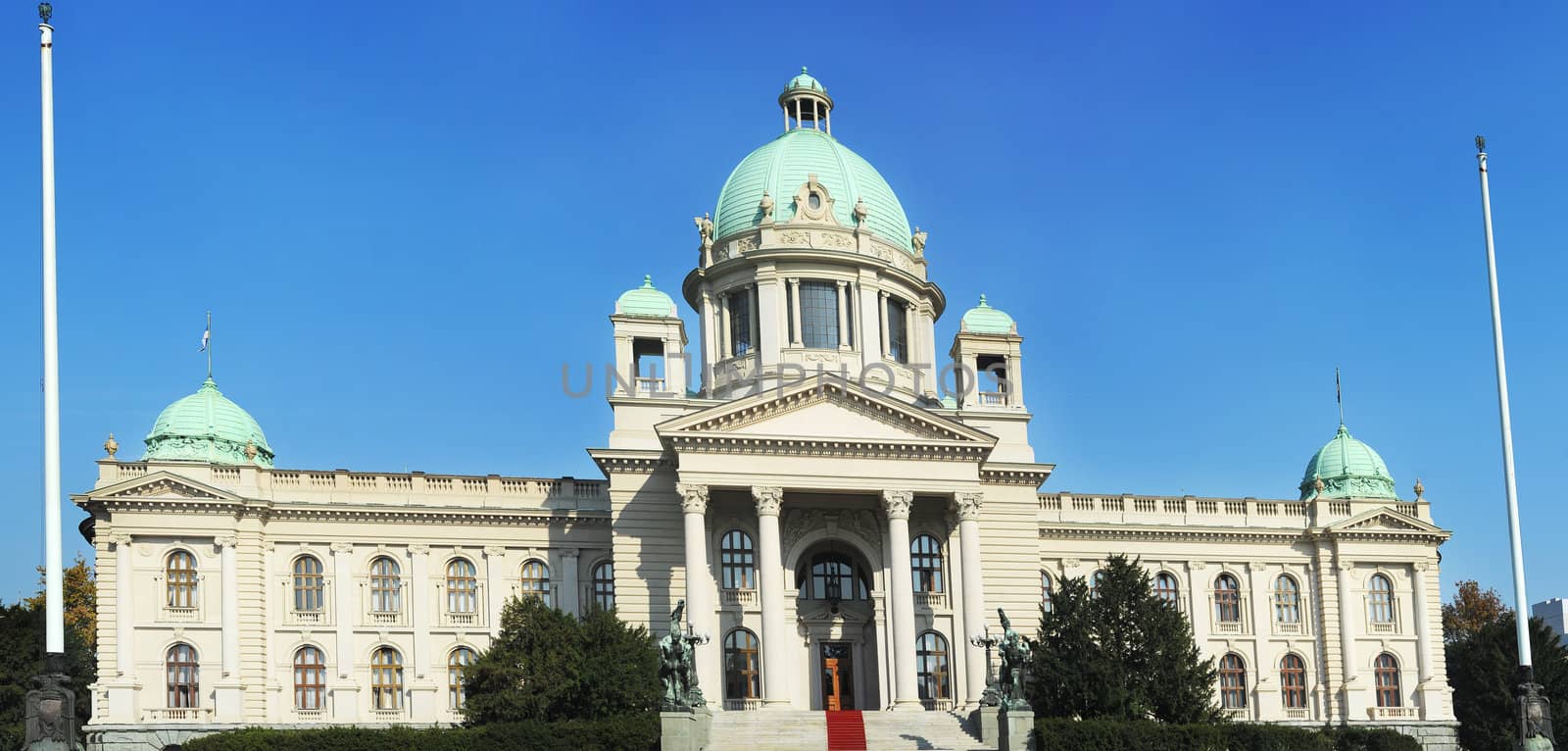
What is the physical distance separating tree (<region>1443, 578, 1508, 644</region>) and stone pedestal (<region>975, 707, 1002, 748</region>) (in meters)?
48.0

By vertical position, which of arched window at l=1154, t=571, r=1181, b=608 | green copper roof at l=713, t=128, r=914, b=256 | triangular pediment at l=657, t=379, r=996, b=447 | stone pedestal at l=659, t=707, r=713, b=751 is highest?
green copper roof at l=713, t=128, r=914, b=256

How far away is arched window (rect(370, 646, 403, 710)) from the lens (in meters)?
61.4

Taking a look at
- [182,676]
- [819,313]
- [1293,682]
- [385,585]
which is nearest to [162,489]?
[182,676]

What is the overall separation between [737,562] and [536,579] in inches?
347

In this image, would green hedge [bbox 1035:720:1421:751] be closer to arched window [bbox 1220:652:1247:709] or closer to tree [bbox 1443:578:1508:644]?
arched window [bbox 1220:652:1247:709]

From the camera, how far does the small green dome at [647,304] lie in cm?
6619

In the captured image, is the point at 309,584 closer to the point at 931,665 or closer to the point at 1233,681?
the point at 931,665

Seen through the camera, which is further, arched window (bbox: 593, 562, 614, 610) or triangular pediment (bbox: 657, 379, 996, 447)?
arched window (bbox: 593, 562, 614, 610)

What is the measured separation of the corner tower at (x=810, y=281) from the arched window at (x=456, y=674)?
48.5 ft

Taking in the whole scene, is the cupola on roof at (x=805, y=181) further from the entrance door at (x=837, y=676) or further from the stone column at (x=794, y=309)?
the entrance door at (x=837, y=676)

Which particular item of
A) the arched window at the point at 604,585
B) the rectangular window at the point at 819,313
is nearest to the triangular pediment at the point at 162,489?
the arched window at the point at 604,585

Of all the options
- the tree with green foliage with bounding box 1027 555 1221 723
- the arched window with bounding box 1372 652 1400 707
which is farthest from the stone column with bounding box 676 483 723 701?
the arched window with bounding box 1372 652 1400 707

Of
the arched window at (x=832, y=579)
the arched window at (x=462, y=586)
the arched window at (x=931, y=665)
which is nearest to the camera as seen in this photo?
the arched window at (x=931, y=665)

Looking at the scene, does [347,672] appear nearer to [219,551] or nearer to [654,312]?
[219,551]
